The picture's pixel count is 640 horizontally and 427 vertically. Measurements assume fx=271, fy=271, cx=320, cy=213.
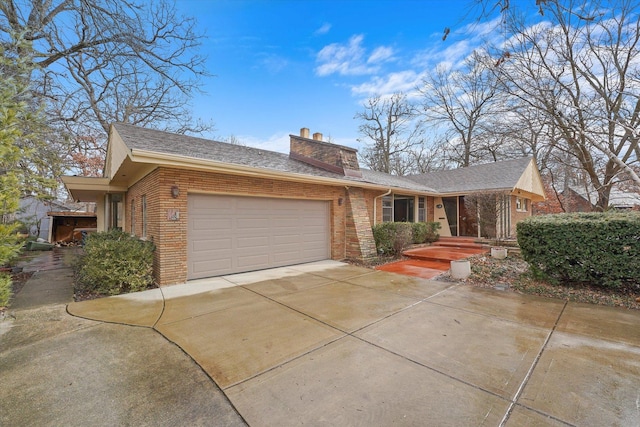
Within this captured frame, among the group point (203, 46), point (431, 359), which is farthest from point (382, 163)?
point (431, 359)

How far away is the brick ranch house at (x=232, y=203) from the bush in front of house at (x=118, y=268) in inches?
12.5

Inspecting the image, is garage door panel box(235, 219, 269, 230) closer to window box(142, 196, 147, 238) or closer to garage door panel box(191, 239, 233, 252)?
garage door panel box(191, 239, 233, 252)

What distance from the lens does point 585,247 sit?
5301 millimetres

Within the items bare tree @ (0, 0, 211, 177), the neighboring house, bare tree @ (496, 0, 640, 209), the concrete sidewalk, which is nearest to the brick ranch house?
the concrete sidewalk

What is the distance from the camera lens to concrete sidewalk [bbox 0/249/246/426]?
2164mm

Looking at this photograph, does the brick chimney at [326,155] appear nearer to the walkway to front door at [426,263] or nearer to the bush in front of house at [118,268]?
the walkway to front door at [426,263]

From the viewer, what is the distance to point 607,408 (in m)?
2.23

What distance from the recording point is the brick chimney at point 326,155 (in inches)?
419

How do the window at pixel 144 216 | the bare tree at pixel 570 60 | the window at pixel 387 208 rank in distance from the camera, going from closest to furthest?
1. the window at pixel 144 216
2. the bare tree at pixel 570 60
3. the window at pixel 387 208

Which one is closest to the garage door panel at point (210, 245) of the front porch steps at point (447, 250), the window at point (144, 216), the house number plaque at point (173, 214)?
the house number plaque at point (173, 214)

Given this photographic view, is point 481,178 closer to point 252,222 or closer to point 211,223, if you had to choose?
point 252,222

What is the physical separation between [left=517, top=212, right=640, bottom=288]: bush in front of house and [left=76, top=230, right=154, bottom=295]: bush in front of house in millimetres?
8480

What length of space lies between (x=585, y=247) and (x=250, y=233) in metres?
7.41

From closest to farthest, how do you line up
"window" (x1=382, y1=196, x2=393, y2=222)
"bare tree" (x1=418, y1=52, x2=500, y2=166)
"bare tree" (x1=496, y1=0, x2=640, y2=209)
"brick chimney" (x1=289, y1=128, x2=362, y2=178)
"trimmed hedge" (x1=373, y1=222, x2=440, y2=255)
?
"bare tree" (x1=496, y1=0, x2=640, y2=209) → "trimmed hedge" (x1=373, y1=222, x2=440, y2=255) → "brick chimney" (x1=289, y1=128, x2=362, y2=178) → "window" (x1=382, y1=196, x2=393, y2=222) → "bare tree" (x1=418, y1=52, x2=500, y2=166)
